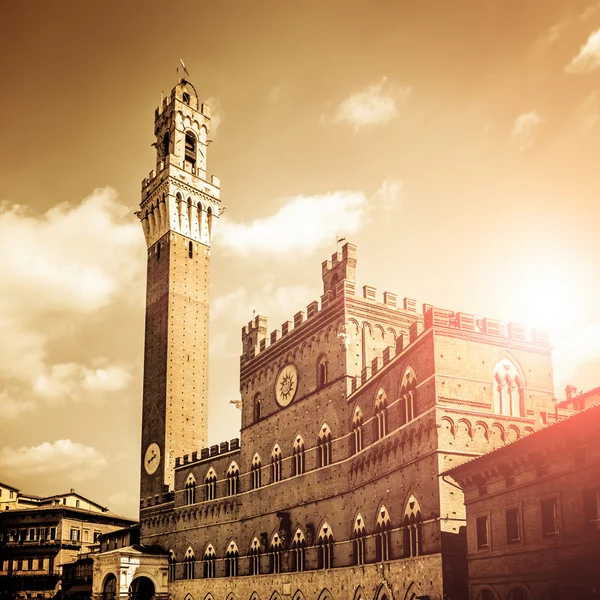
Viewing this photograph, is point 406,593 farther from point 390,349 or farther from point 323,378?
point 323,378

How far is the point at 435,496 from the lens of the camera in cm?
2881

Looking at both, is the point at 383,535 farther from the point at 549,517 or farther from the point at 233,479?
the point at 233,479

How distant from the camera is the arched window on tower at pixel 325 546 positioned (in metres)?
38.4

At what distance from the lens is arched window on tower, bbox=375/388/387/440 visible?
113ft

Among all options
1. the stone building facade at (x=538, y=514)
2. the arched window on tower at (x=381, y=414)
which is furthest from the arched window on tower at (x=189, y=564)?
the stone building facade at (x=538, y=514)

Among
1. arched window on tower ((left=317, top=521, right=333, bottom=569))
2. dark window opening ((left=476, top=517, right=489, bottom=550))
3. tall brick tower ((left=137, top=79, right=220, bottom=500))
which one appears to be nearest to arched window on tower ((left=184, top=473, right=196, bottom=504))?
tall brick tower ((left=137, top=79, right=220, bottom=500))

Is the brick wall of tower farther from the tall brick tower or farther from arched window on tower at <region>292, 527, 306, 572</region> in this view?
arched window on tower at <region>292, 527, 306, 572</region>

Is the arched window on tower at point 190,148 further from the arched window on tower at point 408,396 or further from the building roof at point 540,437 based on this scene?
the building roof at point 540,437

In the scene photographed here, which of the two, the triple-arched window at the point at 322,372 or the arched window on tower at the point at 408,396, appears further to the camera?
the triple-arched window at the point at 322,372

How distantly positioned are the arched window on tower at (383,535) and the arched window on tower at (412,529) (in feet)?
5.20

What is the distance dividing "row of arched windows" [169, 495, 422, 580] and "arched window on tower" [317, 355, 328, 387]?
24.0 ft

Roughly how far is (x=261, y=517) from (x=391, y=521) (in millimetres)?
15516

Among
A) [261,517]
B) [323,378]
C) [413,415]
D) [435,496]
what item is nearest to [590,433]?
[435,496]

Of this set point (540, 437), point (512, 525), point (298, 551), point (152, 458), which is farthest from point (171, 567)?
point (540, 437)
